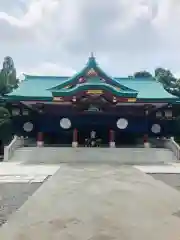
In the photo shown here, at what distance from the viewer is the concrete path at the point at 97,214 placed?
3.85 m

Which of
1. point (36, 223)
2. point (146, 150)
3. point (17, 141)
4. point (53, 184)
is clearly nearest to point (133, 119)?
point (146, 150)

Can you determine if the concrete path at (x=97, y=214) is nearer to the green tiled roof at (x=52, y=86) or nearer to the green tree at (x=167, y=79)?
the green tiled roof at (x=52, y=86)

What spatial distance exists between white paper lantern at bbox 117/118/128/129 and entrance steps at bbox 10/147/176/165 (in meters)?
3.06

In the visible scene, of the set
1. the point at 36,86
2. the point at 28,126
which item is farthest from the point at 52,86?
the point at 28,126

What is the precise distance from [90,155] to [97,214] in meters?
11.5

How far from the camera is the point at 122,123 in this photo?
19594mm

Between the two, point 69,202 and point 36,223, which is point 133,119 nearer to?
point 69,202

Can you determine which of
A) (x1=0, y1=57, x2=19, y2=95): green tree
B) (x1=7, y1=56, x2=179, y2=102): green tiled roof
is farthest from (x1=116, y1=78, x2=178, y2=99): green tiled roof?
(x1=0, y1=57, x2=19, y2=95): green tree

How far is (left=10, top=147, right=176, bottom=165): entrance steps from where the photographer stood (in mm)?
16188

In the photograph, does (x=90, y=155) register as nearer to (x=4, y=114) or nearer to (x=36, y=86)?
(x=4, y=114)

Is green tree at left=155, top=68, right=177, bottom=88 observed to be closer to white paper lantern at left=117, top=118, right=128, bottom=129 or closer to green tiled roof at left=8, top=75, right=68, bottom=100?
green tiled roof at left=8, top=75, right=68, bottom=100

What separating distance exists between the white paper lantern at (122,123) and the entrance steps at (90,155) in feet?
10.1

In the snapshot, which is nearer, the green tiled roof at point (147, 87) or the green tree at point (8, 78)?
the green tiled roof at point (147, 87)

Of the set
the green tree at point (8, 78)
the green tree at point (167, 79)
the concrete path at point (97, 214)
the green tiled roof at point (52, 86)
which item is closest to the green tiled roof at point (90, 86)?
the green tiled roof at point (52, 86)
